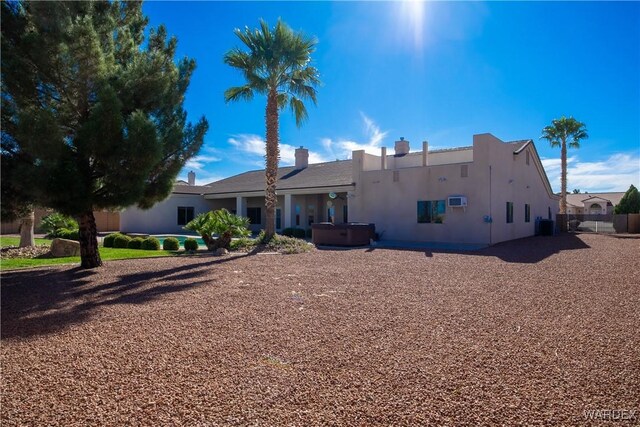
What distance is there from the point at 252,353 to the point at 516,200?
22022mm

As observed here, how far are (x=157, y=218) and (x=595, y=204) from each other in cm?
6295

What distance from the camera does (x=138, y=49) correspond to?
10.7 metres

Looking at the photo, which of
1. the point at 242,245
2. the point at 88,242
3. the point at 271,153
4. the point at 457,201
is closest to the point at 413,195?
the point at 457,201

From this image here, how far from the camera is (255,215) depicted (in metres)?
31.4

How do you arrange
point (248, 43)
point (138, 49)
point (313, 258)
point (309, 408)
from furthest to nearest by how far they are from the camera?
1. point (248, 43)
2. point (313, 258)
3. point (138, 49)
4. point (309, 408)

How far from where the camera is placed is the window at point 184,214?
30755mm

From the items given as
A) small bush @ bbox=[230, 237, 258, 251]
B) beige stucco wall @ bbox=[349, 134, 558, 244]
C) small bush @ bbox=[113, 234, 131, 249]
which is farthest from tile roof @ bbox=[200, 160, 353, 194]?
small bush @ bbox=[113, 234, 131, 249]

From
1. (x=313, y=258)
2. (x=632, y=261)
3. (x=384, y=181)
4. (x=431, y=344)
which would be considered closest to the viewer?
(x=431, y=344)

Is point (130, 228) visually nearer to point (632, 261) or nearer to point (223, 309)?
point (223, 309)

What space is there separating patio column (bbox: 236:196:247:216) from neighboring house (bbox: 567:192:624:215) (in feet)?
165

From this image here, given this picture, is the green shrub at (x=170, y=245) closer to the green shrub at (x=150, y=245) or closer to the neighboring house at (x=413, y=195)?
the green shrub at (x=150, y=245)

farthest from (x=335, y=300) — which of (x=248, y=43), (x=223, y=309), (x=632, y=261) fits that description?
(x=248, y=43)

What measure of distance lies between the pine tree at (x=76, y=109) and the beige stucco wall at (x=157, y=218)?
1967 cm

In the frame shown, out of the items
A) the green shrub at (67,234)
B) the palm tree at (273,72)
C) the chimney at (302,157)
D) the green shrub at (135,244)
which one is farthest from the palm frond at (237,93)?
the chimney at (302,157)
